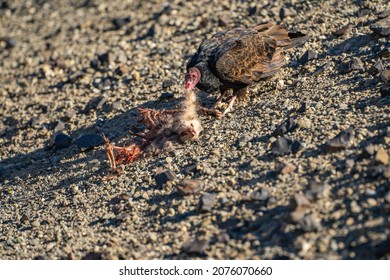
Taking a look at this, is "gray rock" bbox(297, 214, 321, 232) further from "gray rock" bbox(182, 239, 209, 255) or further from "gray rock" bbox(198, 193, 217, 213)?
"gray rock" bbox(198, 193, 217, 213)

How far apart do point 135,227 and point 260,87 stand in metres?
2.68

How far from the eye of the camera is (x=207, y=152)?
657cm

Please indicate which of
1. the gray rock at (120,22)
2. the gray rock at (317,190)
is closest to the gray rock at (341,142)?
the gray rock at (317,190)

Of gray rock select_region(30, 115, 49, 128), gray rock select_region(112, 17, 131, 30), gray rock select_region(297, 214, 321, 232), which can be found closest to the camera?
gray rock select_region(297, 214, 321, 232)

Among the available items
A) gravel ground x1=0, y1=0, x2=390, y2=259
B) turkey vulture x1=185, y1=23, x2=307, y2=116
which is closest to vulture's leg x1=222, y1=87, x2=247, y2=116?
turkey vulture x1=185, y1=23, x2=307, y2=116

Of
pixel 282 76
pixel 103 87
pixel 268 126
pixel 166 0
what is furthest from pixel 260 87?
pixel 166 0

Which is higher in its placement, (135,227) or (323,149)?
(323,149)

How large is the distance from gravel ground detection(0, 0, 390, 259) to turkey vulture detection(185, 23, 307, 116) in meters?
0.27

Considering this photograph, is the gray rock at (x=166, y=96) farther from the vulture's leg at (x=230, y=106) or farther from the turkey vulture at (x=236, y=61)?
the vulture's leg at (x=230, y=106)

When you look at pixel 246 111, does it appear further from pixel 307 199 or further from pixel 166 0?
pixel 166 0

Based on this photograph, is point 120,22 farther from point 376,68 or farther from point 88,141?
point 376,68

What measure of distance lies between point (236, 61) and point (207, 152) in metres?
1.25

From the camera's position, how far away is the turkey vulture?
23.4 feet

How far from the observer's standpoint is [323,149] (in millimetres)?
5918
